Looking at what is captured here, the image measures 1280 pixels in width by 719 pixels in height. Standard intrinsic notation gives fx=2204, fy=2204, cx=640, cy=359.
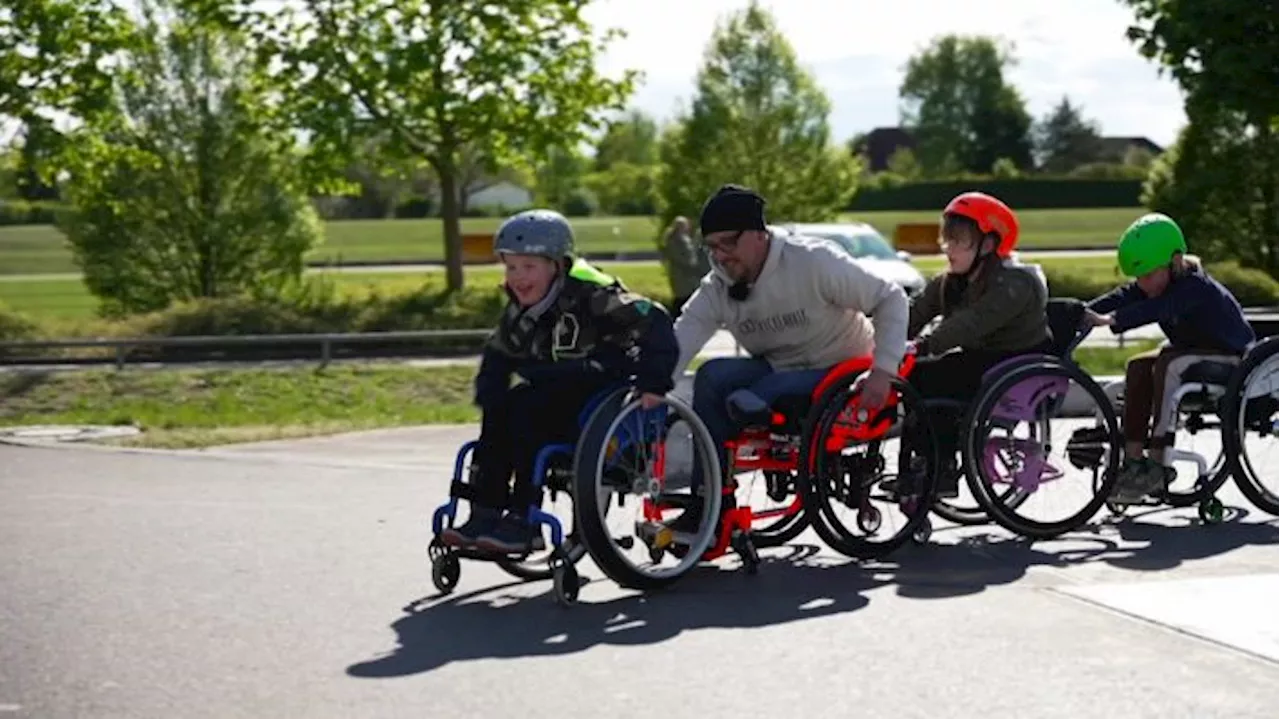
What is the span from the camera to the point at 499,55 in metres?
32.2

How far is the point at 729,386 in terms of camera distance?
28.4ft

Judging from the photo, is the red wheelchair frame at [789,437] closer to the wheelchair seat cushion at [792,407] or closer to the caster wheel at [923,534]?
the wheelchair seat cushion at [792,407]

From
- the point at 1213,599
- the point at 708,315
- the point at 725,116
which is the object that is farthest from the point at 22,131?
the point at 1213,599

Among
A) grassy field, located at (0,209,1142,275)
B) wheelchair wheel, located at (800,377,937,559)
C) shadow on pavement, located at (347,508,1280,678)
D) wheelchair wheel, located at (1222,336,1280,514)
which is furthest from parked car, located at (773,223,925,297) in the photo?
grassy field, located at (0,209,1142,275)

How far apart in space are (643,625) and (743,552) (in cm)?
108

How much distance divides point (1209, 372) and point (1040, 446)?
109 centimetres

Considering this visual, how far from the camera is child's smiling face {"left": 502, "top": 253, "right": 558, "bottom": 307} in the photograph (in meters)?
8.13

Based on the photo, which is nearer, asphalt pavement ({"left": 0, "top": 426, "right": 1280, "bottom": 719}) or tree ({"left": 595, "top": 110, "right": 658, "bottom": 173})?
asphalt pavement ({"left": 0, "top": 426, "right": 1280, "bottom": 719})

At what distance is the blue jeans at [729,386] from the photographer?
8.50m

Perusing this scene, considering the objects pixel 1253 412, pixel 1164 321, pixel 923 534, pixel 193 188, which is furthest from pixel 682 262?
pixel 923 534

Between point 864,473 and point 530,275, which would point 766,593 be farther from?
point 530,275

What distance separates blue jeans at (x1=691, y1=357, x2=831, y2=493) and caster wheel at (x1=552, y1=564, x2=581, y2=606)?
0.99 meters

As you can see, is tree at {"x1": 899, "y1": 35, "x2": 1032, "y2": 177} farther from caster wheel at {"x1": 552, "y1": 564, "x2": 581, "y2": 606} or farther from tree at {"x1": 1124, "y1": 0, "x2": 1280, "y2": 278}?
caster wheel at {"x1": 552, "y1": 564, "x2": 581, "y2": 606}

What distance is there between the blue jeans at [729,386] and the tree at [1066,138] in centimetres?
13608
